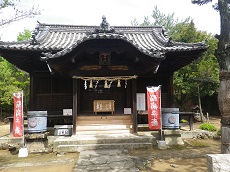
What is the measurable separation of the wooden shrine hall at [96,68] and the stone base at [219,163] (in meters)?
5.62

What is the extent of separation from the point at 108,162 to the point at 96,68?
17.3ft

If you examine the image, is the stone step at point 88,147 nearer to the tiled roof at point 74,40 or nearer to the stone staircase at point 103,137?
the stone staircase at point 103,137

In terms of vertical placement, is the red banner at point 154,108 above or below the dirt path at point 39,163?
above

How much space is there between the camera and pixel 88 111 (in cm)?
1189

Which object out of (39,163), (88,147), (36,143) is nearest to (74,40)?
(36,143)

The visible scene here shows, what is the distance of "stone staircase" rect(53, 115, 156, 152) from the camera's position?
320 inches

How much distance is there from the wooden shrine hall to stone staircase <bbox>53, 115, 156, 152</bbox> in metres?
0.16

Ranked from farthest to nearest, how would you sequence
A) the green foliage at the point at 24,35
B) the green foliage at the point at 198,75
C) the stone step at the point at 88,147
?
the green foliage at the point at 24,35
the green foliage at the point at 198,75
the stone step at the point at 88,147

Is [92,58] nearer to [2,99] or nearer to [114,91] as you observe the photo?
[114,91]

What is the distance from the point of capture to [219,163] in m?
3.40

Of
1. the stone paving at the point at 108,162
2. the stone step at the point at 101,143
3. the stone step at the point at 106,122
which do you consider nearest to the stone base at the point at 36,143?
the stone step at the point at 101,143

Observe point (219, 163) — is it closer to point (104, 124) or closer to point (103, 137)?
point (103, 137)

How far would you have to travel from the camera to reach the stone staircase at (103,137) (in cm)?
812

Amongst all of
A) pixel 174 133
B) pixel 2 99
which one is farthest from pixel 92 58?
pixel 2 99
